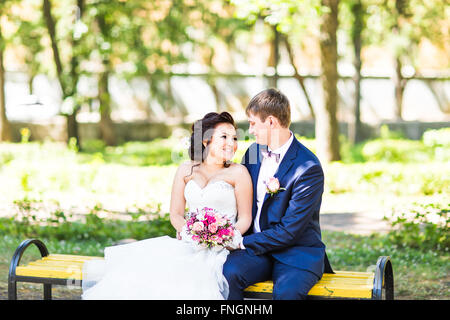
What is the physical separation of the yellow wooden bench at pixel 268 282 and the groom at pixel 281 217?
0.08 m

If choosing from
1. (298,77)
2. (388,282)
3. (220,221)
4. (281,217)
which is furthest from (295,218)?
(298,77)

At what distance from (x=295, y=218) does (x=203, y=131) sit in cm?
94

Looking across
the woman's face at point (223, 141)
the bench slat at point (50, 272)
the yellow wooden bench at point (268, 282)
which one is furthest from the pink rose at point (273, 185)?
the bench slat at point (50, 272)

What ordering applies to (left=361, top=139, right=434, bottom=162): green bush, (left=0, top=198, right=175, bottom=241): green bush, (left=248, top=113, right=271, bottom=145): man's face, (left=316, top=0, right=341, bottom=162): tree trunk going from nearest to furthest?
(left=248, top=113, right=271, bottom=145): man's face < (left=0, top=198, right=175, bottom=241): green bush < (left=316, top=0, right=341, bottom=162): tree trunk < (left=361, top=139, right=434, bottom=162): green bush

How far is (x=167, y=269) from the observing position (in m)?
3.92

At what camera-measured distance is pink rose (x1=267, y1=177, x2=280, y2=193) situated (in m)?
4.02

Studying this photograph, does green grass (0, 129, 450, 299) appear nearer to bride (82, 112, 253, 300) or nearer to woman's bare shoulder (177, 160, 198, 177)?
woman's bare shoulder (177, 160, 198, 177)

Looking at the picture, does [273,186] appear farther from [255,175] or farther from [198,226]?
[198,226]

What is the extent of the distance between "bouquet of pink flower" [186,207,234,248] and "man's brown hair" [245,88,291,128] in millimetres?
744

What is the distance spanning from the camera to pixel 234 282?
385 centimetres

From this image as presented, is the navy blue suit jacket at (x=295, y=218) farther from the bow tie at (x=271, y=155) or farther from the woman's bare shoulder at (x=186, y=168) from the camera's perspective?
the woman's bare shoulder at (x=186, y=168)

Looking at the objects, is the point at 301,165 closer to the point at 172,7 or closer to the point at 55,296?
the point at 55,296

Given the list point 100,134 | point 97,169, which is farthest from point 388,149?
point 100,134

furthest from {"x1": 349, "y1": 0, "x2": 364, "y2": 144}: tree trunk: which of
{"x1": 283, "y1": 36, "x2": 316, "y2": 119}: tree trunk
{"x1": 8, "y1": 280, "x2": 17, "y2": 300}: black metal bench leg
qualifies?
{"x1": 8, "y1": 280, "x2": 17, "y2": 300}: black metal bench leg
